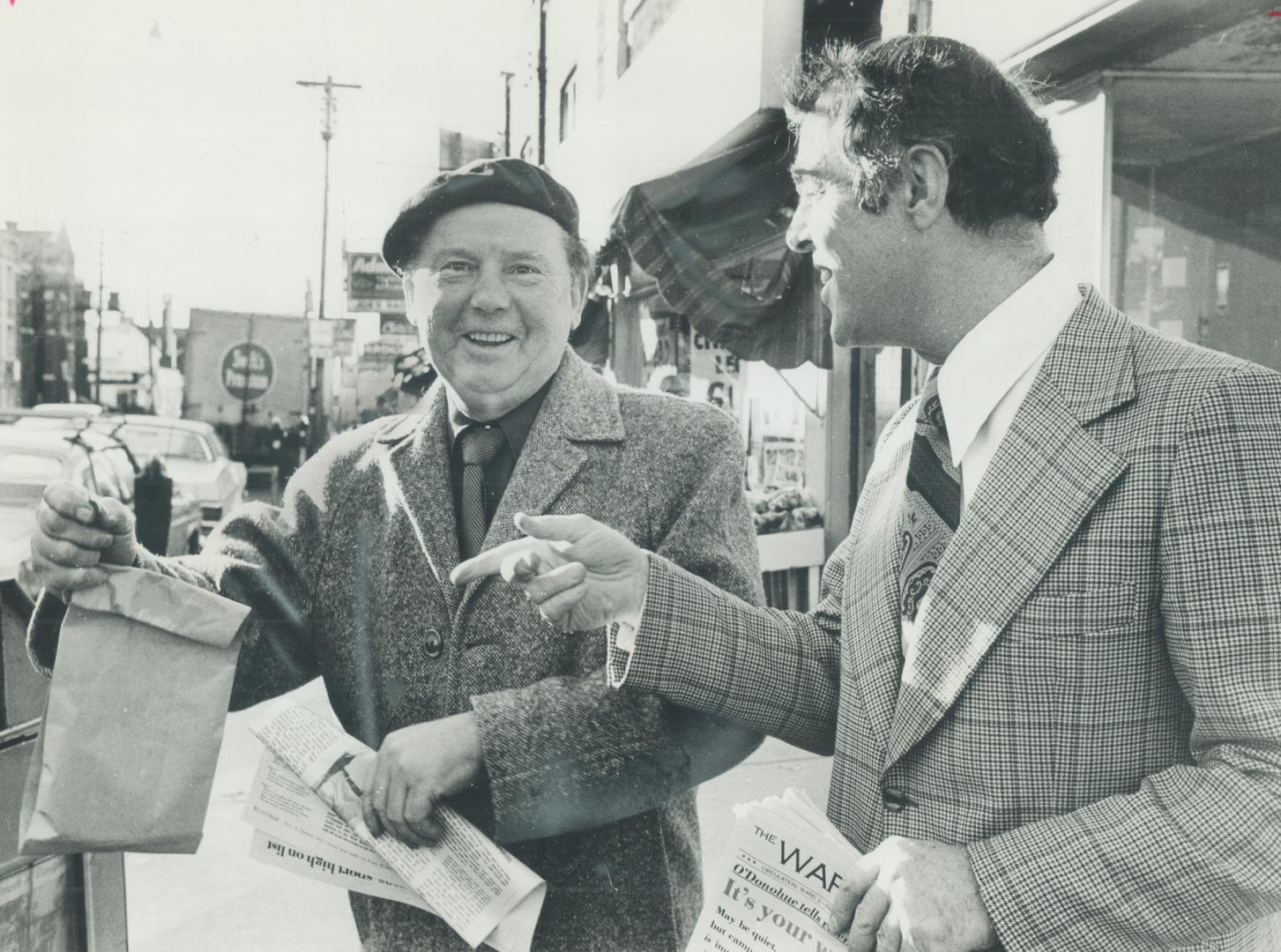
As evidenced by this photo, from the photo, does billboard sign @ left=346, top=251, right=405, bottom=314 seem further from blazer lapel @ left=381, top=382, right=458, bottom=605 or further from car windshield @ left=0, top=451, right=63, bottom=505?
blazer lapel @ left=381, top=382, right=458, bottom=605

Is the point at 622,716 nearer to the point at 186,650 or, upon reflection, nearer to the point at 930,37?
the point at 186,650

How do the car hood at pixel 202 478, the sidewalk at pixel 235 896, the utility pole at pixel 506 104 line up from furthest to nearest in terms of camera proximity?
the car hood at pixel 202 478 < the utility pole at pixel 506 104 < the sidewalk at pixel 235 896

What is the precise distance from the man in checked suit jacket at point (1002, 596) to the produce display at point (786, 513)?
15.6ft

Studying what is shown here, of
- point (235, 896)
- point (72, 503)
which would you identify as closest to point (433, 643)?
point (72, 503)

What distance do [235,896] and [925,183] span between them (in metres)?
3.56

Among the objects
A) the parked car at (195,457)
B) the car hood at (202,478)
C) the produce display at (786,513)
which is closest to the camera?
the produce display at (786,513)

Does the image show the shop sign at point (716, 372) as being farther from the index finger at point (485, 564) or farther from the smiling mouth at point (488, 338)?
the index finger at point (485, 564)

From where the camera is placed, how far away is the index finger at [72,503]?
1.47m

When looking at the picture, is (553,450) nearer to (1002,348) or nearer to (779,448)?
(1002,348)

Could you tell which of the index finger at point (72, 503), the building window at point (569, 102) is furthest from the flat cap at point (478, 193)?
the building window at point (569, 102)

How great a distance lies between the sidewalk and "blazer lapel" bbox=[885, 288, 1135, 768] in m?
2.80

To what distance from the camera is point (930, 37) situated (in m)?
1.33

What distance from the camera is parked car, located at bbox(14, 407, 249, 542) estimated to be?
1103 centimetres

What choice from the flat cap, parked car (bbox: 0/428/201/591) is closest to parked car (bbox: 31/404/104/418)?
parked car (bbox: 0/428/201/591)
